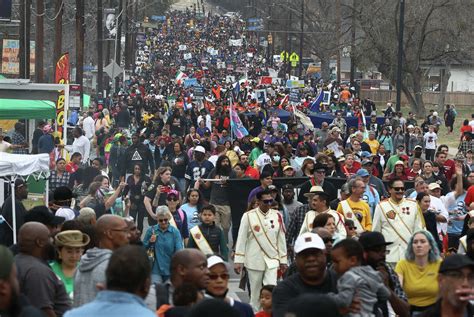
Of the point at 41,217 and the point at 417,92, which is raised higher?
the point at 417,92

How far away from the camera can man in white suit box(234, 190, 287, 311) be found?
1335 cm

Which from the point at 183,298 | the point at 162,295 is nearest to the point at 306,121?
the point at 162,295

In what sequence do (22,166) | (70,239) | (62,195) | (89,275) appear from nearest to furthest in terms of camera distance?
(89,275)
(70,239)
(62,195)
(22,166)

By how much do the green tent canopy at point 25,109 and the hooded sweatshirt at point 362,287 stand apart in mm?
17745

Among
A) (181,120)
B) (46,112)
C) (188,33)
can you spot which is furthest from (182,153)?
(188,33)

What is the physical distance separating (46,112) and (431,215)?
12.9m

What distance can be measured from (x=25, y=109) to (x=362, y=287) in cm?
1828

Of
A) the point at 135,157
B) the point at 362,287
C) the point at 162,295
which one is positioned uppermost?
the point at 362,287

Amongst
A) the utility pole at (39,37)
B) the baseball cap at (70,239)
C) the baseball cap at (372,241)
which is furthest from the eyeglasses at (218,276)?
the utility pole at (39,37)

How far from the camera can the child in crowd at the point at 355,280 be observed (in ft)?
24.8

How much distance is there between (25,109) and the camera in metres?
25.3

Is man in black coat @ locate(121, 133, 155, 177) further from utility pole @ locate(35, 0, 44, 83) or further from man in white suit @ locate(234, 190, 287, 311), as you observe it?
utility pole @ locate(35, 0, 44, 83)

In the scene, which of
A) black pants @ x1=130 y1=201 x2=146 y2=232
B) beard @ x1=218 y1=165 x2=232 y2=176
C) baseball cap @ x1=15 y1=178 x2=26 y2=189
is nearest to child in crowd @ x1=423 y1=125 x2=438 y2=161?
beard @ x1=218 y1=165 x2=232 y2=176

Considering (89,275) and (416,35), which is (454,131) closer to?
(416,35)
